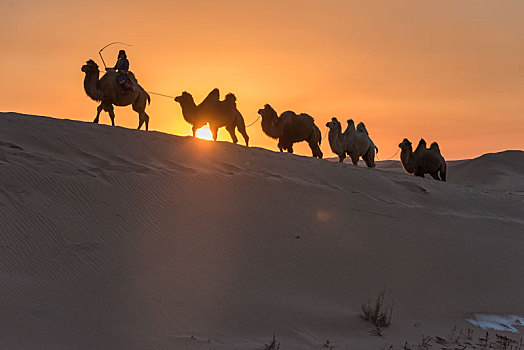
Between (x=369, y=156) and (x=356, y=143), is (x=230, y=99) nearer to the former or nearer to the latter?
(x=356, y=143)

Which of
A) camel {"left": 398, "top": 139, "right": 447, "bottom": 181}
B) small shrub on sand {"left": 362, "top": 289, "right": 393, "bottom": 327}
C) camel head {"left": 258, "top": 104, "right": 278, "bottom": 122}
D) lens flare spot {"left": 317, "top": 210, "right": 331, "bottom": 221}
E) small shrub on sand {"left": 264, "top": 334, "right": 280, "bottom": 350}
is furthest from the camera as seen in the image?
camel {"left": 398, "top": 139, "right": 447, "bottom": 181}

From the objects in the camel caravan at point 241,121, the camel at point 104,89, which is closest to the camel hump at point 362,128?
the camel caravan at point 241,121

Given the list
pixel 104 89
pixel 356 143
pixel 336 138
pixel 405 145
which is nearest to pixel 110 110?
pixel 104 89

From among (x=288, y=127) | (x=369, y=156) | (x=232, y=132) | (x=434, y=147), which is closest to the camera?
(x=232, y=132)

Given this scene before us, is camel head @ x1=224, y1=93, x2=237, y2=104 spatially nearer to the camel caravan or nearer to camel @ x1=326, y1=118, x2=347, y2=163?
the camel caravan

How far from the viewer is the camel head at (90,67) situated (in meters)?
15.1

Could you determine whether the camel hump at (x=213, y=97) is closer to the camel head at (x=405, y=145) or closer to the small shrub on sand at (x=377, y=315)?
the camel head at (x=405, y=145)

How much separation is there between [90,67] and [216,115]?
10.8 feet

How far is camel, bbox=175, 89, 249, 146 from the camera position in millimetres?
16250

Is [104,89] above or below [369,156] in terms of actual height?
above

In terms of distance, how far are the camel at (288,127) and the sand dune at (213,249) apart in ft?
17.0

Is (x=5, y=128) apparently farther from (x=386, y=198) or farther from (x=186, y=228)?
(x=386, y=198)

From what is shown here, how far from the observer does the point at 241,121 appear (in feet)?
54.1

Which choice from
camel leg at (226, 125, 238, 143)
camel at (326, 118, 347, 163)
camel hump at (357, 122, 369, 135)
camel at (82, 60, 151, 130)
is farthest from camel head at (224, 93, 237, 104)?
camel hump at (357, 122, 369, 135)
